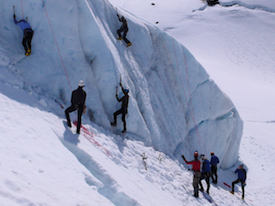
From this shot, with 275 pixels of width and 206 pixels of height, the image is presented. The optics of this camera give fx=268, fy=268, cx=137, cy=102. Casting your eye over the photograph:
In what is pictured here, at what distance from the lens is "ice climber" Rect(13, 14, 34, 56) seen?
8266 mm

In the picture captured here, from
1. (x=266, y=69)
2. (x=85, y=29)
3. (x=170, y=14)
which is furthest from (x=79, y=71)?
(x=170, y=14)

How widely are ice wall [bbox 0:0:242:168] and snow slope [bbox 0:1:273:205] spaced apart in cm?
4

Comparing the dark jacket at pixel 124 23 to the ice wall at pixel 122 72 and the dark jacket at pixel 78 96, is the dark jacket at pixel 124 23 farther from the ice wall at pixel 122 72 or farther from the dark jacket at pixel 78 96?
the dark jacket at pixel 78 96

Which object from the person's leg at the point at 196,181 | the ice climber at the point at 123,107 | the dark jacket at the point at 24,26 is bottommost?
the person's leg at the point at 196,181

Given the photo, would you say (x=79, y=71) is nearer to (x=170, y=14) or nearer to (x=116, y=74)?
(x=116, y=74)

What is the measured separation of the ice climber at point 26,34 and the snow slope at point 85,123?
0.30 m

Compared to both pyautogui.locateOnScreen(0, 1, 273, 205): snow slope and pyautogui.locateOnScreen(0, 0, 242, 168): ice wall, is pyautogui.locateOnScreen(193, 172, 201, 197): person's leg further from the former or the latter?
pyautogui.locateOnScreen(0, 0, 242, 168): ice wall

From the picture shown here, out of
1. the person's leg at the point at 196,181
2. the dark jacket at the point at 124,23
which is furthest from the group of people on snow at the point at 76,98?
the dark jacket at the point at 124,23

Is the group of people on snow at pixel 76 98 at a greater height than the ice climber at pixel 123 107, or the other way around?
the group of people on snow at pixel 76 98

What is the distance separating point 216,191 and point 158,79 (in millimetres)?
5728

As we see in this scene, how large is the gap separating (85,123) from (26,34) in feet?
10.8

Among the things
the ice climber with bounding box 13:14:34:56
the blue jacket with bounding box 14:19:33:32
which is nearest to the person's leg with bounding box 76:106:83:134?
the ice climber with bounding box 13:14:34:56

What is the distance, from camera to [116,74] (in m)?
9.91

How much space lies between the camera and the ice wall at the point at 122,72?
8734mm
